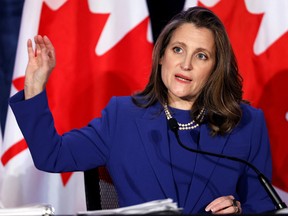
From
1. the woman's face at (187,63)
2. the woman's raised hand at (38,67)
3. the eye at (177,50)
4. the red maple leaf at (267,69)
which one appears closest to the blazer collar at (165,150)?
the woman's face at (187,63)

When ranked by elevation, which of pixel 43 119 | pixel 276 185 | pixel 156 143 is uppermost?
pixel 43 119

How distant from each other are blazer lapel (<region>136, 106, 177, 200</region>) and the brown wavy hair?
0.07 m

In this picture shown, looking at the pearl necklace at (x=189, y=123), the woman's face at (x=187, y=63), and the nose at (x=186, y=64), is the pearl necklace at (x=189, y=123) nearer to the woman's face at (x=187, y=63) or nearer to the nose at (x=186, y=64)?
the woman's face at (x=187, y=63)

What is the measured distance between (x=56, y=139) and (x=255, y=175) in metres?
0.73

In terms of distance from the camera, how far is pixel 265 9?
2.67 metres

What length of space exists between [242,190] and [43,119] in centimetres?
78

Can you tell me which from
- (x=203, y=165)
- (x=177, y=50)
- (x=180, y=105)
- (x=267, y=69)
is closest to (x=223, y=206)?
(x=203, y=165)

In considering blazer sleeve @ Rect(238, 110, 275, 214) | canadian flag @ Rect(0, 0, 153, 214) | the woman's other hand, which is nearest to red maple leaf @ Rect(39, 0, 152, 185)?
canadian flag @ Rect(0, 0, 153, 214)

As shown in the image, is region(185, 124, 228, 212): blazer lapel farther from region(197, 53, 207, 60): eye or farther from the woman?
region(197, 53, 207, 60): eye

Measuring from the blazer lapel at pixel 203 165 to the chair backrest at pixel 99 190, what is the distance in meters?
0.27

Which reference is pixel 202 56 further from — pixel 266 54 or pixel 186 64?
pixel 266 54

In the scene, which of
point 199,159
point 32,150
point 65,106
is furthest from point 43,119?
point 65,106

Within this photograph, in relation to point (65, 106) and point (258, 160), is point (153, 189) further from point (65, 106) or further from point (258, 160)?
point (65, 106)

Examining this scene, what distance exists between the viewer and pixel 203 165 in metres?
2.08
